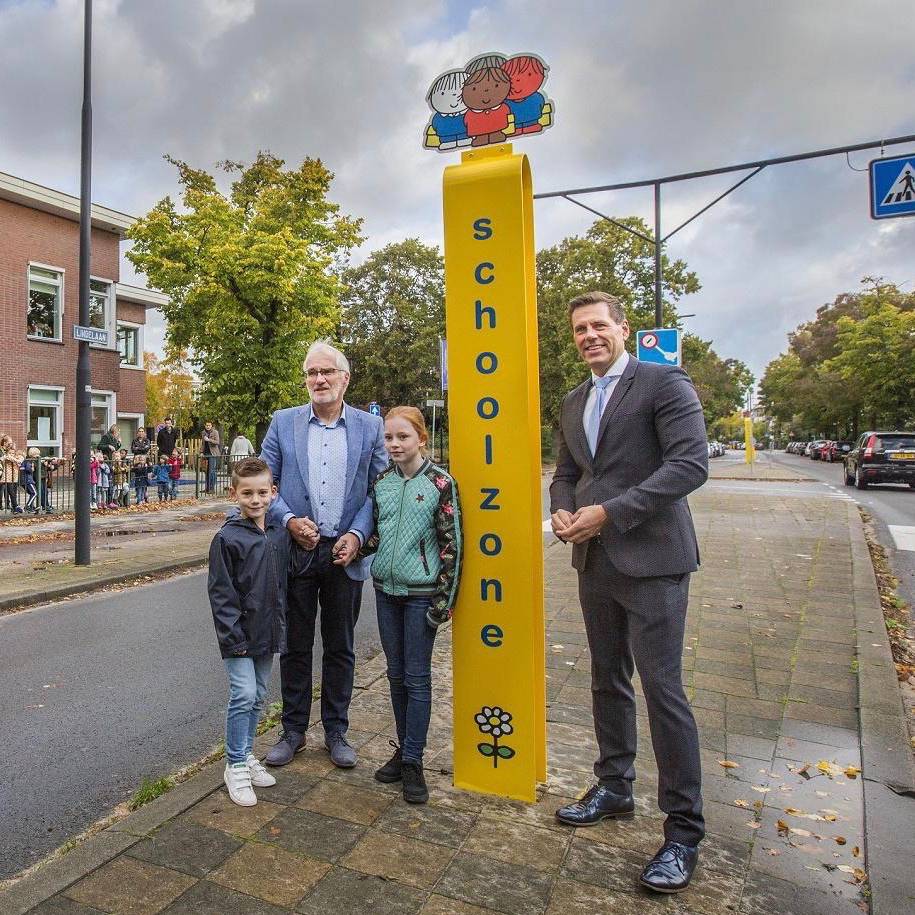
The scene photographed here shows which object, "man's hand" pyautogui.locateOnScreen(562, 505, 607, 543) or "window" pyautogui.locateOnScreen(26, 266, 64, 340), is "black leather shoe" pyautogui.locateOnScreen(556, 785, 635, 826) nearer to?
"man's hand" pyautogui.locateOnScreen(562, 505, 607, 543)

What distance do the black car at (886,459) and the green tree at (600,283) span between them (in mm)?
13981

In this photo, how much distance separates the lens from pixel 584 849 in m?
2.68

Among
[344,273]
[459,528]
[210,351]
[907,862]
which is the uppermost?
[344,273]

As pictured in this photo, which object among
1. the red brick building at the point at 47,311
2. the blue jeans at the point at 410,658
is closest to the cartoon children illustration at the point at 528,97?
the blue jeans at the point at 410,658

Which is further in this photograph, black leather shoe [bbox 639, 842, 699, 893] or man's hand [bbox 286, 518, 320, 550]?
man's hand [bbox 286, 518, 320, 550]

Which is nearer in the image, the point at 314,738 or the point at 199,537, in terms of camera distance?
the point at 314,738

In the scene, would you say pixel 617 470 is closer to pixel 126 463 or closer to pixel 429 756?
pixel 429 756

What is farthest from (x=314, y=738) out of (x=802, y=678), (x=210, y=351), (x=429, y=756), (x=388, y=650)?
(x=210, y=351)

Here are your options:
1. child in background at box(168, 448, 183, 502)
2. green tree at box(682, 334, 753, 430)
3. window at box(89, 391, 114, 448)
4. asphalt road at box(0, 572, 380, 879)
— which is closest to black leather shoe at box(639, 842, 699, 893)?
asphalt road at box(0, 572, 380, 879)

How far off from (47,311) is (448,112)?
73.0 ft

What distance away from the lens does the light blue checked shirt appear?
11.1ft

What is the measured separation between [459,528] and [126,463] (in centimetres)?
1660

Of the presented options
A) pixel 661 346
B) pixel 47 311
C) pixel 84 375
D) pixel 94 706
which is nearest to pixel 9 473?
pixel 84 375

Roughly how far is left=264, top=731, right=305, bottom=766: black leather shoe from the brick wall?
2006cm
